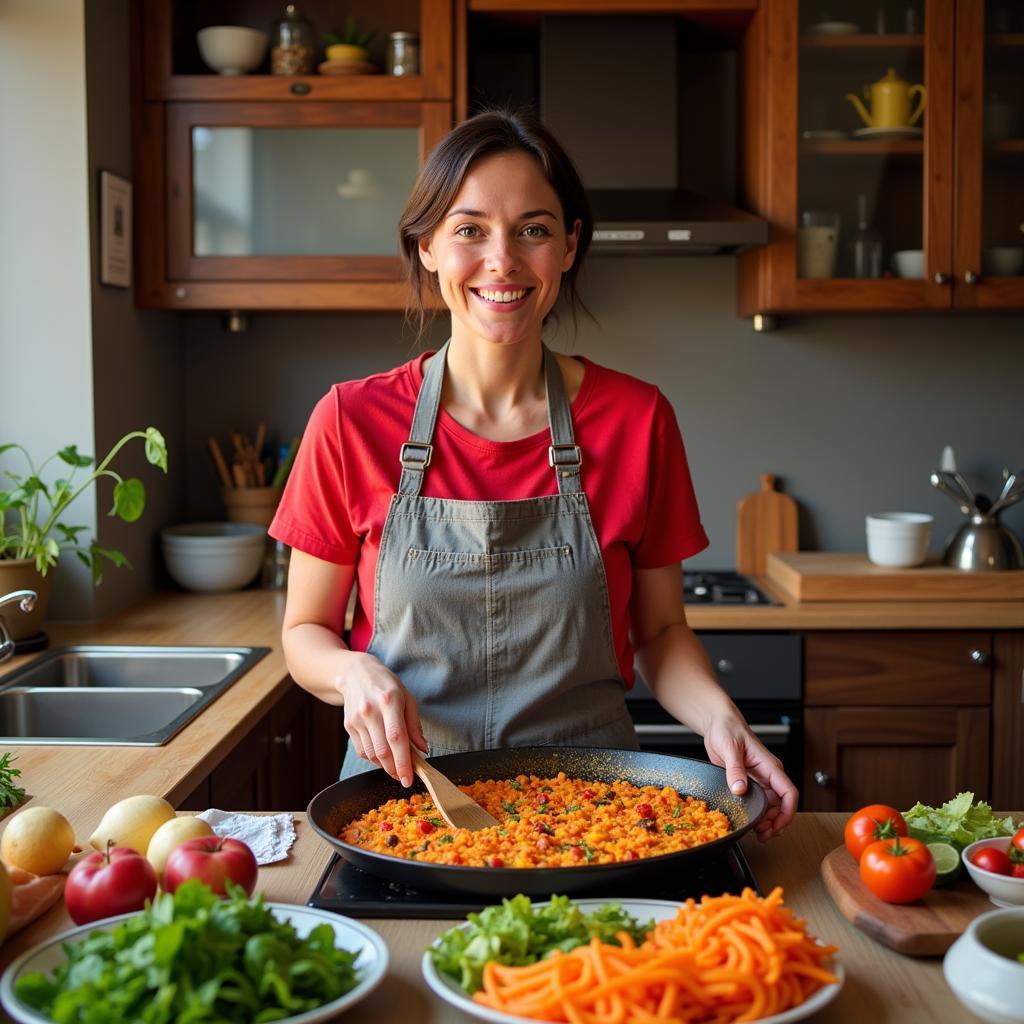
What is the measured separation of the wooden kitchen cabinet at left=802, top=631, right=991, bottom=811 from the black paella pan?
59.4 inches

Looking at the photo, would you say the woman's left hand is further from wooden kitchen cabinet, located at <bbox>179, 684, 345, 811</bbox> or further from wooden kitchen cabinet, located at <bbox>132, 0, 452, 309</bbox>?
wooden kitchen cabinet, located at <bbox>132, 0, 452, 309</bbox>

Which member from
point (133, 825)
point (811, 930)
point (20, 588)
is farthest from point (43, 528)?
point (811, 930)

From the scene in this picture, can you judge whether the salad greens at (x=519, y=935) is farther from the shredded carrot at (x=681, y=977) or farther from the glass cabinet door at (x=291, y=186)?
the glass cabinet door at (x=291, y=186)

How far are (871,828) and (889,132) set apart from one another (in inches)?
91.4

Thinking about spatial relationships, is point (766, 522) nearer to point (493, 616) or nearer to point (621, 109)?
point (621, 109)

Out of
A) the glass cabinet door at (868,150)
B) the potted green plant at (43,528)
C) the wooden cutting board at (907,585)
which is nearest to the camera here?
the potted green plant at (43,528)

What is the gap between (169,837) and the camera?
128cm

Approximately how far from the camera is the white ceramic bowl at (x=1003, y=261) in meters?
3.21

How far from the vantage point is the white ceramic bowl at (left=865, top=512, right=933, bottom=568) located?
3203 mm

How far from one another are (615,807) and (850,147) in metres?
2.26

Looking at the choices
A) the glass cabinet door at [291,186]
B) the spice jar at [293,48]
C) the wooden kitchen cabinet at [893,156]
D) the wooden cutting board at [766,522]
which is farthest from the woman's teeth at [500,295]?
the wooden cutting board at [766,522]

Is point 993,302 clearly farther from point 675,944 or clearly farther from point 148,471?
point 675,944

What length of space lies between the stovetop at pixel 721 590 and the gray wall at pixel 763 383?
0.24 metres

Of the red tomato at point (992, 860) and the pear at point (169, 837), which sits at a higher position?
the pear at point (169, 837)
